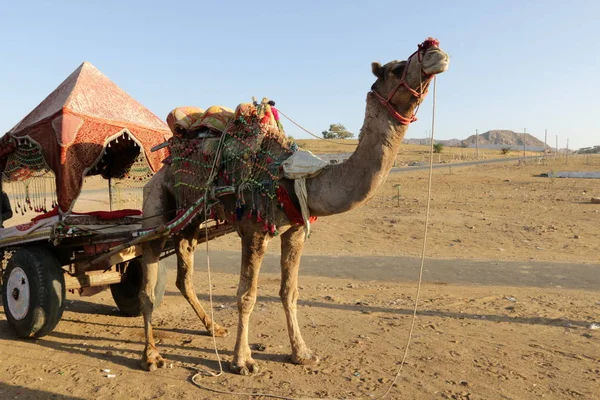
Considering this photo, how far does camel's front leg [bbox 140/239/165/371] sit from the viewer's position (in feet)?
16.7

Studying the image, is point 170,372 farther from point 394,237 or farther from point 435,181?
point 435,181

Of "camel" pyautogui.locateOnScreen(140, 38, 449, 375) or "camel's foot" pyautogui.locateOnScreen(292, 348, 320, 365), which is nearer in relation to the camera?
"camel" pyautogui.locateOnScreen(140, 38, 449, 375)

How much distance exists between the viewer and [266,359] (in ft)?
17.2

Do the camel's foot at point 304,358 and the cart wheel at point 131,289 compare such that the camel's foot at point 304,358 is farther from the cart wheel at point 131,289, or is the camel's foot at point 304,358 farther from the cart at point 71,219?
the cart wheel at point 131,289

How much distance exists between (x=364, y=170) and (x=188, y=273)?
311cm

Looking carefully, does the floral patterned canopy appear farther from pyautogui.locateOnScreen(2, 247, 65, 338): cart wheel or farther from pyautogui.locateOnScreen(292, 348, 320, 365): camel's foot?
pyautogui.locateOnScreen(292, 348, 320, 365): camel's foot

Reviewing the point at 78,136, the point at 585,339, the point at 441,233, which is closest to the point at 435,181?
the point at 441,233

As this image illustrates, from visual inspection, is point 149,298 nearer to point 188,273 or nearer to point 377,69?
point 188,273

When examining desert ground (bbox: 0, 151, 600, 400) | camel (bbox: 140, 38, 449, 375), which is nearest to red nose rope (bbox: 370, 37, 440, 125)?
camel (bbox: 140, 38, 449, 375)

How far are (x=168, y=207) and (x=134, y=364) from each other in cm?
178

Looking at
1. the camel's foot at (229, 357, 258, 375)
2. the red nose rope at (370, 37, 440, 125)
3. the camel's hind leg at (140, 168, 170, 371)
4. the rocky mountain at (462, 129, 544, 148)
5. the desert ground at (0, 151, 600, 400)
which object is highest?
the rocky mountain at (462, 129, 544, 148)

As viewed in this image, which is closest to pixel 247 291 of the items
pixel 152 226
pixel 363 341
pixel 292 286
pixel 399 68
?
pixel 292 286

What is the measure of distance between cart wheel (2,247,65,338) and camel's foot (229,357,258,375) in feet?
7.70

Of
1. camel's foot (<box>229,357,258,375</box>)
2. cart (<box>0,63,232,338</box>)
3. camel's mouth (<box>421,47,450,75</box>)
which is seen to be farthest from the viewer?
cart (<box>0,63,232,338</box>)
